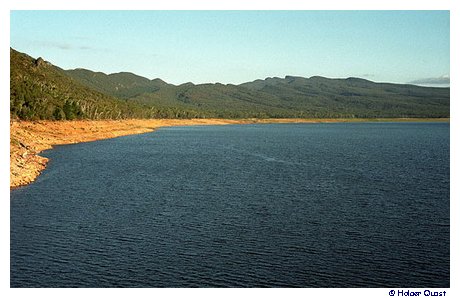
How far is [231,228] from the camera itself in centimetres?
3819

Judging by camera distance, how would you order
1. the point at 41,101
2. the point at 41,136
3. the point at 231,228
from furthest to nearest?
the point at 41,101, the point at 41,136, the point at 231,228

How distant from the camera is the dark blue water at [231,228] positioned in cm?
2912

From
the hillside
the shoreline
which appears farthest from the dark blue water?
the hillside

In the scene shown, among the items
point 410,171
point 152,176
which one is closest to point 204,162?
point 152,176

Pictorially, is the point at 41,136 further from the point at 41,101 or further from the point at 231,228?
the point at 231,228

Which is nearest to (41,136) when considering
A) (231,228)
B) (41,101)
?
(41,101)

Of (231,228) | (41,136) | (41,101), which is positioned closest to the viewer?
(231,228)

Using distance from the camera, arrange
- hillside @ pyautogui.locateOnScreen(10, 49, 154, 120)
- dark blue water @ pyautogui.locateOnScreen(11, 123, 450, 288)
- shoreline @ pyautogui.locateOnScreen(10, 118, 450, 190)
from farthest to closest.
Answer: hillside @ pyautogui.locateOnScreen(10, 49, 154, 120), shoreline @ pyautogui.locateOnScreen(10, 118, 450, 190), dark blue water @ pyautogui.locateOnScreen(11, 123, 450, 288)

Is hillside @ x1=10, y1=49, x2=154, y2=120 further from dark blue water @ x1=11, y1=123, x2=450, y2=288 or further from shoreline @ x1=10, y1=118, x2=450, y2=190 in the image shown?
dark blue water @ x1=11, y1=123, x2=450, y2=288

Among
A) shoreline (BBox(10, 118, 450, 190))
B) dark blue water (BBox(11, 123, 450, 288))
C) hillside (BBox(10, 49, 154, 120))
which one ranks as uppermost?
hillside (BBox(10, 49, 154, 120))

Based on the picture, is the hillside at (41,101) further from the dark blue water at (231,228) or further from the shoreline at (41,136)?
the dark blue water at (231,228)

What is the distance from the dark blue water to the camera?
29125 mm

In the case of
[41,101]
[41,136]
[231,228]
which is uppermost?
[41,101]

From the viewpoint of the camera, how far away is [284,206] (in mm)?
46062
